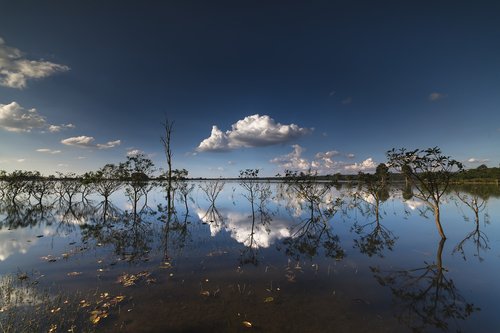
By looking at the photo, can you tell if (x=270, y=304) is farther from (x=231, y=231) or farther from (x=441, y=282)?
(x=231, y=231)

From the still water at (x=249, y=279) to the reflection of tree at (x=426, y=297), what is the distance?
0.05m

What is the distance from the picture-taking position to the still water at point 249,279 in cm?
856

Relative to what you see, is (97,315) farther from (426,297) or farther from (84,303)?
(426,297)

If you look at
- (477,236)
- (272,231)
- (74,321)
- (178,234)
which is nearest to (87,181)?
(178,234)

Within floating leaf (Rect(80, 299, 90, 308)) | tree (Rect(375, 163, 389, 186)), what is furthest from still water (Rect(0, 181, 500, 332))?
tree (Rect(375, 163, 389, 186))

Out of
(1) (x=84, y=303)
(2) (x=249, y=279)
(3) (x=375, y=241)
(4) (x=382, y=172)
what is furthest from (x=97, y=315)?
(4) (x=382, y=172)

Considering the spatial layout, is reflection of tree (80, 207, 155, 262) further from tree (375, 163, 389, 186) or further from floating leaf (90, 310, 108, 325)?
tree (375, 163, 389, 186)

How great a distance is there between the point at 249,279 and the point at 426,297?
324 inches

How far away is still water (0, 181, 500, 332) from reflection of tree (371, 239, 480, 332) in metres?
0.05

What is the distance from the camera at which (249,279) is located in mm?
12391

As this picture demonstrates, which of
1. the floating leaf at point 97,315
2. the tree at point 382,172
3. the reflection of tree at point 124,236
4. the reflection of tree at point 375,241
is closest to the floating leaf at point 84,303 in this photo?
the floating leaf at point 97,315

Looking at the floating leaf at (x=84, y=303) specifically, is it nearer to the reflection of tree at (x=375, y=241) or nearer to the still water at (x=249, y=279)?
the still water at (x=249, y=279)

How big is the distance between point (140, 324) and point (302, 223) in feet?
72.1

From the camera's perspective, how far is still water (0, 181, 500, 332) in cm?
856
